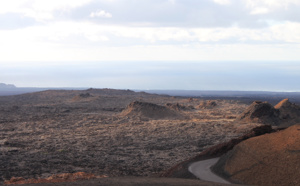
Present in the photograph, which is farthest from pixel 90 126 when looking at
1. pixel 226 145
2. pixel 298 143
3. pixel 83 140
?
pixel 298 143

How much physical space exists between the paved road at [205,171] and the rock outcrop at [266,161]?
1.06ft

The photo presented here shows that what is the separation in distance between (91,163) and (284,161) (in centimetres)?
996

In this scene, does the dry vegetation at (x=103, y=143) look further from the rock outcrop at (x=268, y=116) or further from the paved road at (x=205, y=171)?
the paved road at (x=205, y=171)

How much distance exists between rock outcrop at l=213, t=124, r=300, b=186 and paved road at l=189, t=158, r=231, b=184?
1.06ft

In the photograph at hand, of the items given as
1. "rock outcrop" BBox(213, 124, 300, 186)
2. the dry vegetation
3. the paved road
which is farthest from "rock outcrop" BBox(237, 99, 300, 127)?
"rock outcrop" BBox(213, 124, 300, 186)

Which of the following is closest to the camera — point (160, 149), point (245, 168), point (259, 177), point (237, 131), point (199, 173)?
point (259, 177)

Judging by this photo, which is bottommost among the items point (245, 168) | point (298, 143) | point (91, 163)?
point (91, 163)

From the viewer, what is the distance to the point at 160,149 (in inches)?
915

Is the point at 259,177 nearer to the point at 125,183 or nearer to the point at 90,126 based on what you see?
the point at 125,183

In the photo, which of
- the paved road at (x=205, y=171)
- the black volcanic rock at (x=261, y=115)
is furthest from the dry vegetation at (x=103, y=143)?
the paved road at (x=205, y=171)

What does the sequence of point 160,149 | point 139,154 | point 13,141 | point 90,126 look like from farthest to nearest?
point 90,126 < point 13,141 < point 160,149 < point 139,154

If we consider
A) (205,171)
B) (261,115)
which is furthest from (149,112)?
(205,171)

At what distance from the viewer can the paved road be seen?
13.0 m

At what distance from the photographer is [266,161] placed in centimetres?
1273
